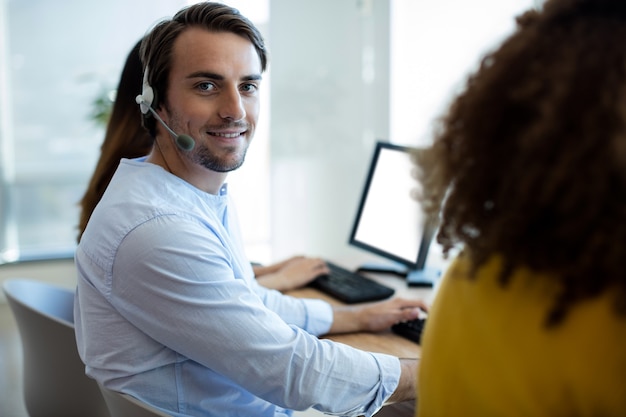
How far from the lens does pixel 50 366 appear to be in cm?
169

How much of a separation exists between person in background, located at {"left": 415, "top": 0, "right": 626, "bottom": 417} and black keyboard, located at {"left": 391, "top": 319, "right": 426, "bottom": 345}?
2.86ft

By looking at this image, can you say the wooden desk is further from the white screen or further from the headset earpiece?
the headset earpiece

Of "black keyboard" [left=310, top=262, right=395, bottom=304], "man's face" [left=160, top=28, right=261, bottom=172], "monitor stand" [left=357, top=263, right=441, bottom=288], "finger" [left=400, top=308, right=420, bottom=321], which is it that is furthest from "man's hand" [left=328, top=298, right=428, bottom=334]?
"man's face" [left=160, top=28, right=261, bottom=172]

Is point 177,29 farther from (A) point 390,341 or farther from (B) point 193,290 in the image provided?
(A) point 390,341

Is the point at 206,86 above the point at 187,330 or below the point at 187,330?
above

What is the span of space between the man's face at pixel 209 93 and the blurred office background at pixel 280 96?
2695 millimetres

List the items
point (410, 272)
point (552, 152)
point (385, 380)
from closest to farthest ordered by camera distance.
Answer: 1. point (552, 152)
2. point (385, 380)
3. point (410, 272)

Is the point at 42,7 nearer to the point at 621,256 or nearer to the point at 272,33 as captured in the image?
the point at 272,33

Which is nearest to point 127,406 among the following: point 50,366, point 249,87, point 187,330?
point 187,330

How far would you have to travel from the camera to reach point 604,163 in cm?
68

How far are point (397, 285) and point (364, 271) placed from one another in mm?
176

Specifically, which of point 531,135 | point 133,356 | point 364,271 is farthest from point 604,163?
point 364,271

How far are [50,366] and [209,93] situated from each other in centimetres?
75

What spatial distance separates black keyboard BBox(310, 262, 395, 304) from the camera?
197 cm
